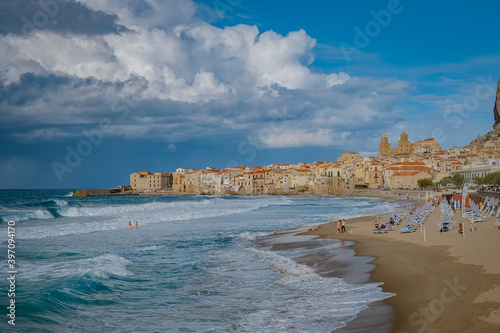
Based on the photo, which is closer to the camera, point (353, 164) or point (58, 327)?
point (58, 327)

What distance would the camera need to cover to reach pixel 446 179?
258 feet

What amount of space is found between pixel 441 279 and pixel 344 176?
350 feet

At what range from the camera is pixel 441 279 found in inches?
438

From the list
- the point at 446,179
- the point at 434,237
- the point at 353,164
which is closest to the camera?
the point at 434,237

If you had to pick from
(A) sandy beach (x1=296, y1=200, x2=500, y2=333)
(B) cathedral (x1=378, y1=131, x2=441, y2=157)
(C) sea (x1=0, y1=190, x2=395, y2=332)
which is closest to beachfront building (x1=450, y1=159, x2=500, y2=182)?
(A) sandy beach (x1=296, y1=200, x2=500, y2=333)

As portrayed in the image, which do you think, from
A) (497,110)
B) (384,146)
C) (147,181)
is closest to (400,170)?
(497,110)

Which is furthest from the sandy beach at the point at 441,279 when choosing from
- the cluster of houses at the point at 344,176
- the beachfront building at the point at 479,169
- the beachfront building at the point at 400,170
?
the beachfront building at the point at 400,170

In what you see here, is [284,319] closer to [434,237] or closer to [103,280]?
[103,280]

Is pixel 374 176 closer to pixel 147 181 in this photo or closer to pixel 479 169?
pixel 479 169

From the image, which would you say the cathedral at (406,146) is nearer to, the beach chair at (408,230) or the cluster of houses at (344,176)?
the cluster of houses at (344,176)

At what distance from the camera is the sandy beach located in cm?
809

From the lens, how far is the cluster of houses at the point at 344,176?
10012 cm

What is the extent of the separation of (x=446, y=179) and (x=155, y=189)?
116 meters

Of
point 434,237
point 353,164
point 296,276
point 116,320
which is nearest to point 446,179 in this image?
point 353,164
